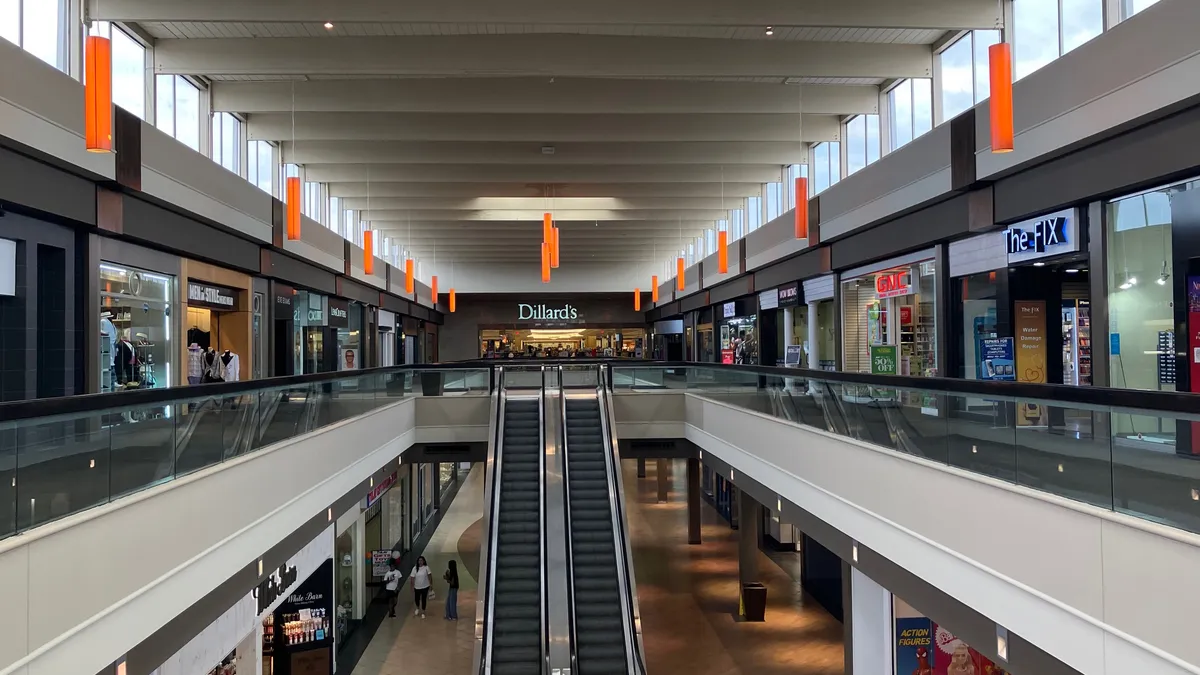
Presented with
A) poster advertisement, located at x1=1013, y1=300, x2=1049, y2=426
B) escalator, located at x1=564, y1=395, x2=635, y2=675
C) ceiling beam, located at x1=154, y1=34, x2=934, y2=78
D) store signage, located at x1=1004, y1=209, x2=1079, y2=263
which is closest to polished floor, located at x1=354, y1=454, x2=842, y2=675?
escalator, located at x1=564, y1=395, x2=635, y2=675

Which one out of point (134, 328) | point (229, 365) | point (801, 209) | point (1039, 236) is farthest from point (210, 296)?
point (1039, 236)

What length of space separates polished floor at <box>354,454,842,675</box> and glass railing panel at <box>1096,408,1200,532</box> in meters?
8.98

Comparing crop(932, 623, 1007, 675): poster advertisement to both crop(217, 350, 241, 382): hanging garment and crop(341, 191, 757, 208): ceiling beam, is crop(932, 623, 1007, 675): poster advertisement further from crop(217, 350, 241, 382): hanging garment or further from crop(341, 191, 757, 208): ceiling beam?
crop(341, 191, 757, 208): ceiling beam

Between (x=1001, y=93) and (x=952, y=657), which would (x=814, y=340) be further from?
(x=1001, y=93)

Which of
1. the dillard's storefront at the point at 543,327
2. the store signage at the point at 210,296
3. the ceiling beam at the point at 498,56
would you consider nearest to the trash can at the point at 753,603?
the ceiling beam at the point at 498,56

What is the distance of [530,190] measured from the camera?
19156 mm

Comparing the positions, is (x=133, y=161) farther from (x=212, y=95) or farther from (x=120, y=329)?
(x=212, y=95)

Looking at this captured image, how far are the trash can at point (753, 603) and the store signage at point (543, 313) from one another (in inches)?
893

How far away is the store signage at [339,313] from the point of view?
1925 cm

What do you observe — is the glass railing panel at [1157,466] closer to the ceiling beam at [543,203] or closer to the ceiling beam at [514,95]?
the ceiling beam at [514,95]

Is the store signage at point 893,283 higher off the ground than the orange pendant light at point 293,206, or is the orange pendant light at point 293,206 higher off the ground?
the orange pendant light at point 293,206

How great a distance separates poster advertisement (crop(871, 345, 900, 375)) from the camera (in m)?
12.3

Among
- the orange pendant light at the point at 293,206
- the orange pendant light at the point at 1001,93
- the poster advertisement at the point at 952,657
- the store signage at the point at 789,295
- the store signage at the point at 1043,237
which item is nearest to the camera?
the orange pendant light at the point at 1001,93

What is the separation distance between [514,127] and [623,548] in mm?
7443
